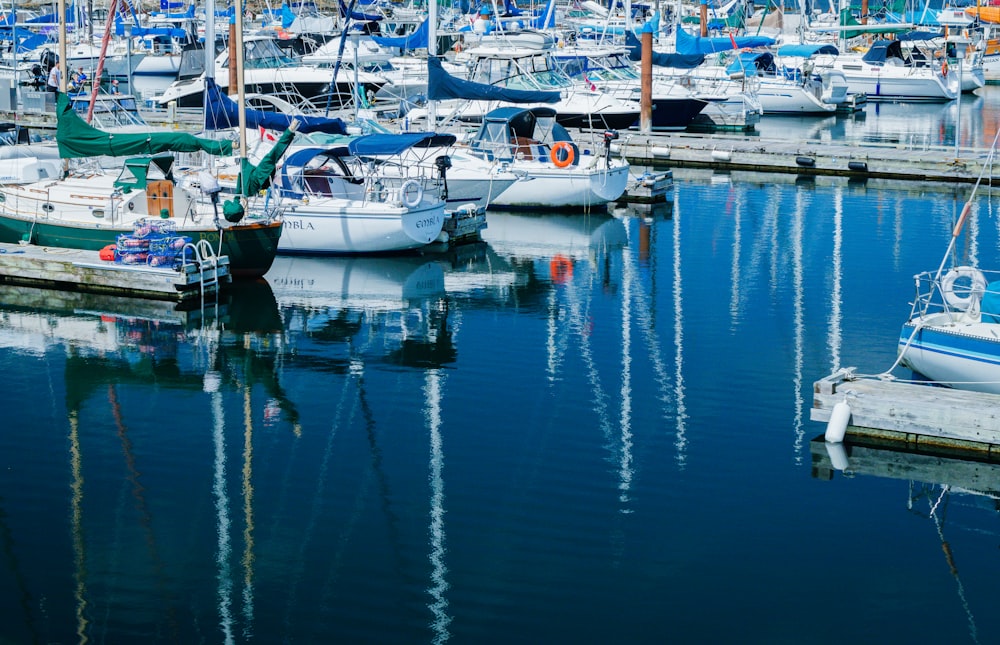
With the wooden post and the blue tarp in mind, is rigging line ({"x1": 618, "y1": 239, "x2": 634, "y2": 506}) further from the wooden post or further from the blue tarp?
the blue tarp

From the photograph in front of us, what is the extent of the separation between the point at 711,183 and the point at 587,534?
95.0ft

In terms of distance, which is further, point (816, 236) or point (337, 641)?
point (816, 236)

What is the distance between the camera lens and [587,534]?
1638 centimetres

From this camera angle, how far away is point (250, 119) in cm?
3531

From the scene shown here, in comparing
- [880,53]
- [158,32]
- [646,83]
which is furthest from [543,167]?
[158,32]

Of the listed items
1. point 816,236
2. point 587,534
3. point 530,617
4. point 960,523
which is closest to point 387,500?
point 587,534

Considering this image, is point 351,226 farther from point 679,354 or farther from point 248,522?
point 248,522

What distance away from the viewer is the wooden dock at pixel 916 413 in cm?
1830

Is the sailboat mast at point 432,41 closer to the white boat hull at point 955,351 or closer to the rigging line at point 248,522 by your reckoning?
the rigging line at point 248,522

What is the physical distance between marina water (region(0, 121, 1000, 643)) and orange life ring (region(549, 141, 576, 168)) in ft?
23.5

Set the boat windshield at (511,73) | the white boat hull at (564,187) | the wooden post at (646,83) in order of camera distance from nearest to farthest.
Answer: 1. the white boat hull at (564,187)
2. the boat windshield at (511,73)
3. the wooden post at (646,83)

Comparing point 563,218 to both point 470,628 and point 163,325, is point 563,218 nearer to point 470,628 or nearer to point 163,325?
point 163,325

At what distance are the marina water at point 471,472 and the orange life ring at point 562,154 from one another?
282 inches

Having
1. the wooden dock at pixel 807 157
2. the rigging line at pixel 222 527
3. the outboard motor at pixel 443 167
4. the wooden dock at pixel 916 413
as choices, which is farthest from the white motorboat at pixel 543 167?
the wooden dock at pixel 916 413
